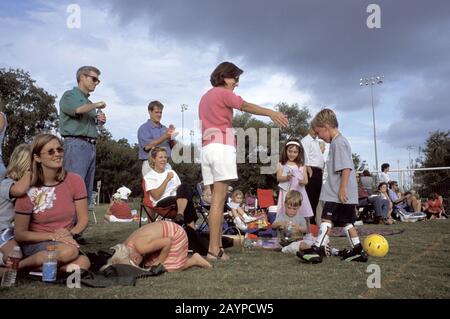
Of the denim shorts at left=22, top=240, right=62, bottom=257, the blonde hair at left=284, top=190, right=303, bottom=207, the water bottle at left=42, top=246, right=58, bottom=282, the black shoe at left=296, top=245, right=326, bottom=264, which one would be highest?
the blonde hair at left=284, top=190, right=303, bottom=207

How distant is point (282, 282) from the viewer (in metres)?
3.50

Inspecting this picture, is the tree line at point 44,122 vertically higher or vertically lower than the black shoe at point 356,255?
higher

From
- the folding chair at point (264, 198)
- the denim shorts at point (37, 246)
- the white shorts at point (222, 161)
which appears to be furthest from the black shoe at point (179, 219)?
the folding chair at point (264, 198)

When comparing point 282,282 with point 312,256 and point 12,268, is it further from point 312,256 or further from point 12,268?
point 12,268

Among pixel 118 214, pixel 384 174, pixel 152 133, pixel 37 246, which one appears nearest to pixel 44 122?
pixel 118 214

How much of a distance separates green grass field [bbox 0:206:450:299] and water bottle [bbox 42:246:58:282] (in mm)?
95

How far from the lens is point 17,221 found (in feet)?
12.4

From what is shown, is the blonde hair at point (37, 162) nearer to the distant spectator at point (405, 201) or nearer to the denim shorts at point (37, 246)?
the denim shorts at point (37, 246)

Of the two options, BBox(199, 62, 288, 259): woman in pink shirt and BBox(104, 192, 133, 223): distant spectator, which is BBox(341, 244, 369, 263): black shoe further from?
BBox(104, 192, 133, 223): distant spectator

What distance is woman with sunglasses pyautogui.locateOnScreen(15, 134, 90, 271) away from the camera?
376 centimetres

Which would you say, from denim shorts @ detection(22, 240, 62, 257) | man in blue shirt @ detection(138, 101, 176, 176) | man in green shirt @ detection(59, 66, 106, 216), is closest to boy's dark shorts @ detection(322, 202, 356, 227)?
man in blue shirt @ detection(138, 101, 176, 176)

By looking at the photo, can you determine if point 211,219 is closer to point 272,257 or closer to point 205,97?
point 272,257

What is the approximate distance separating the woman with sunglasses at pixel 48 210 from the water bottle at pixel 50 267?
6cm

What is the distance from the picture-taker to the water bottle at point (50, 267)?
353 cm
